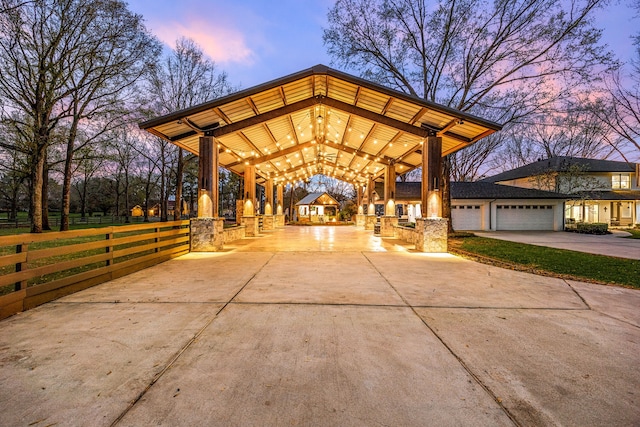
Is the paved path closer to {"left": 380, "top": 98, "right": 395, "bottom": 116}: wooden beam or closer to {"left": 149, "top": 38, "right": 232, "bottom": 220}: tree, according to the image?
{"left": 380, "top": 98, "right": 395, "bottom": 116}: wooden beam

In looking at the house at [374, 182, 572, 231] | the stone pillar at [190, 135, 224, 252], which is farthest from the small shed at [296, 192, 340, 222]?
the stone pillar at [190, 135, 224, 252]

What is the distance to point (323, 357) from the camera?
7.77ft

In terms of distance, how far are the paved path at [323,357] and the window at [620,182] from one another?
28638 millimetres

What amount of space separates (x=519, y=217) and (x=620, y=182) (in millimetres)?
13078

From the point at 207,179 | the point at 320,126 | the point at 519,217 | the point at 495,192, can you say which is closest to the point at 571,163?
the point at 519,217

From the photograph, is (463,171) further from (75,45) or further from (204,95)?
(75,45)

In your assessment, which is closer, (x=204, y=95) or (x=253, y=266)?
(x=253, y=266)

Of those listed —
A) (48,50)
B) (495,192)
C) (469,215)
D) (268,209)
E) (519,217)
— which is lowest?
(519,217)

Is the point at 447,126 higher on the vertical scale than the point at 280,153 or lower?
lower

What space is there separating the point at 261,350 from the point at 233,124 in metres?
8.69

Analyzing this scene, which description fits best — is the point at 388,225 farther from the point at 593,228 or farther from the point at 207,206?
the point at 593,228

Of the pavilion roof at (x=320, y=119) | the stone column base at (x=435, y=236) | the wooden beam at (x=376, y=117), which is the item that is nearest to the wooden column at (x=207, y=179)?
the pavilion roof at (x=320, y=119)

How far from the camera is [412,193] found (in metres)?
23.6

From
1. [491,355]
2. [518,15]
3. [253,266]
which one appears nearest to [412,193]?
[518,15]
